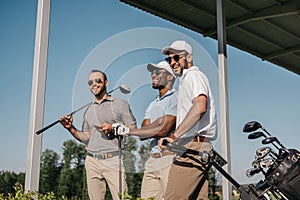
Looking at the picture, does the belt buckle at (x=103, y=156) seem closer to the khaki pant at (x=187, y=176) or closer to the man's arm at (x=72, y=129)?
the man's arm at (x=72, y=129)

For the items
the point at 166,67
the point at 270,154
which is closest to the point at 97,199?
the point at 166,67

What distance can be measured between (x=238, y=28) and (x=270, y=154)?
287 centimetres

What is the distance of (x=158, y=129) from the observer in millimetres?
2244

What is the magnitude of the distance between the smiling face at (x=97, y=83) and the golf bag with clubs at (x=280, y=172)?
1.00 meters

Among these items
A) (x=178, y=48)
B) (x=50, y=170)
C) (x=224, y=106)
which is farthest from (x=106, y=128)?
(x=224, y=106)

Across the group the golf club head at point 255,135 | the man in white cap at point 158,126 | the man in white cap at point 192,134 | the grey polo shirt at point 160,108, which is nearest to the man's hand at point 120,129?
the man in white cap at point 158,126

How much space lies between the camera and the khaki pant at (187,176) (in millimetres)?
2104

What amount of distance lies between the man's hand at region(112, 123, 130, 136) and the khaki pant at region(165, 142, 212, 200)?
0.31m

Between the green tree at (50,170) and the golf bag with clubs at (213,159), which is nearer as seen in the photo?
the golf bag with clubs at (213,159)

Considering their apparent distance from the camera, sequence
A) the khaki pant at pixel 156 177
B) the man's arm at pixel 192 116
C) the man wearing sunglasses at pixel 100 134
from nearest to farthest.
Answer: the man's arm at pixel 192 116 < the khaki pant at pixel 156 177 < the man wearing sunglasses at pixel 100 134

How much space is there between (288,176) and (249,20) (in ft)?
9.18

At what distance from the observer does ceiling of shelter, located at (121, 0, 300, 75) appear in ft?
14.1

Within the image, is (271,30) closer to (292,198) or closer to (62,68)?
(62,68)

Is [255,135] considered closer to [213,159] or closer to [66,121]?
[213,159]
